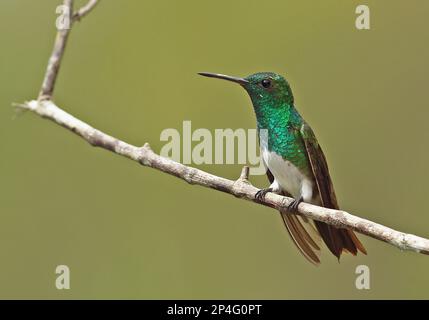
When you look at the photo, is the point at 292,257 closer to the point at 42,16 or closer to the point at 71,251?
the point at 71,251

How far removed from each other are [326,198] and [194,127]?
3.03 meters

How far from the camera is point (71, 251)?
6258mm

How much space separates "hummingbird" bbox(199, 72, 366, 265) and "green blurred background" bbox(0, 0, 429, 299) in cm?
158

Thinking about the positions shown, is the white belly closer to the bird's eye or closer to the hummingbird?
the hummingbird

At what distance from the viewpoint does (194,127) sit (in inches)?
265

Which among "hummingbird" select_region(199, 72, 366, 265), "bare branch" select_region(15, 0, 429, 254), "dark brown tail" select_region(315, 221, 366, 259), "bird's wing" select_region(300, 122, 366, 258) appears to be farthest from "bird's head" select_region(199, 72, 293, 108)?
"dark brown tail" select_region(315, 221, 366, 259)

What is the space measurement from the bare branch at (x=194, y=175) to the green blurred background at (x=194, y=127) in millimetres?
1997

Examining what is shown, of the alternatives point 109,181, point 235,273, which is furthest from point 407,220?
point 109,181

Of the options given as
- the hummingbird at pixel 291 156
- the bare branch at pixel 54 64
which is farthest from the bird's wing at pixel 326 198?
the bare branch at pixel 54 64

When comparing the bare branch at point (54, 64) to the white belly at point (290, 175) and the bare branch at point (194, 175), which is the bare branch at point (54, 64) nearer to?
the bare branch at point (194, 175)

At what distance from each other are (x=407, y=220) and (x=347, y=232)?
7.66ft

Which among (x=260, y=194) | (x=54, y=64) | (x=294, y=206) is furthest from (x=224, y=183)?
(x=54, y=64)

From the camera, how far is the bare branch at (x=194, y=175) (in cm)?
290

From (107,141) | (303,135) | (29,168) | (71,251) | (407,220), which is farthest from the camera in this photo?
(29,168)
